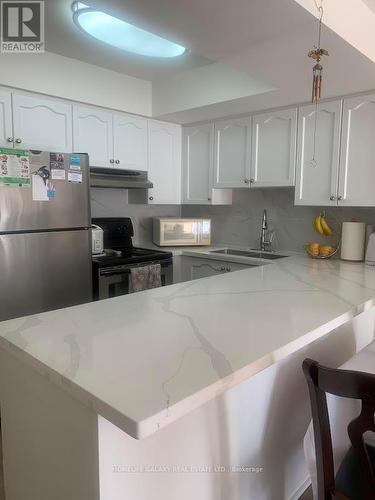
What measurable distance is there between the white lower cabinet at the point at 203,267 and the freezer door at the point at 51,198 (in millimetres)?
1140

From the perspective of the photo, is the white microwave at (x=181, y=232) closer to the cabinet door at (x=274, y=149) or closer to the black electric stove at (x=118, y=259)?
the black electric stove at (x=118, y=259)

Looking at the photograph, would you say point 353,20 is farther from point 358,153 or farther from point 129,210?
point 129,210

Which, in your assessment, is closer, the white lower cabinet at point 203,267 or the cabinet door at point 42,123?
the cabinet door at point 42,123

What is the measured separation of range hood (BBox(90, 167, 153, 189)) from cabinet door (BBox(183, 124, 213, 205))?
19.0 inches

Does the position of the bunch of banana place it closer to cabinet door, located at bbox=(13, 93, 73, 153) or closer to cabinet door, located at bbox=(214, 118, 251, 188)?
cabinet door, located at bbox=(214, 118, 251, 188)

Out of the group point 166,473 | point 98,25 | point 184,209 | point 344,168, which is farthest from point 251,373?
point 184,209

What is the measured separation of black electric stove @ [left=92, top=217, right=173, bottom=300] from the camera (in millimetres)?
2701

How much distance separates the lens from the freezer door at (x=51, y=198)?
2143mm

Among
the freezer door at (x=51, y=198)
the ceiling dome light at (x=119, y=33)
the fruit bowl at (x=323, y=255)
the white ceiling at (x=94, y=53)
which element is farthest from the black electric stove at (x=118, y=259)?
the ceiling dome light at (x=119, y=33)

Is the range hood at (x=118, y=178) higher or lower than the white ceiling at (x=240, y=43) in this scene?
lower

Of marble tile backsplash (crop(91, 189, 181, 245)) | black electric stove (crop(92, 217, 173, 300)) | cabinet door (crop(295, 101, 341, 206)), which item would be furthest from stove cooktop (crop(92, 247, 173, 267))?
cabinet door (crop(295, 101, 341, 206))

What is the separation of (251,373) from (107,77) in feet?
8.86

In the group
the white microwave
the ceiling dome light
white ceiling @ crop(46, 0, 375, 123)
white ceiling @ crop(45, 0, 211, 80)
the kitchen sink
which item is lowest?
the kitchen sink

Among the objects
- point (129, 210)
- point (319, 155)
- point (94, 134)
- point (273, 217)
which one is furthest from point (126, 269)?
point (319, 155)
